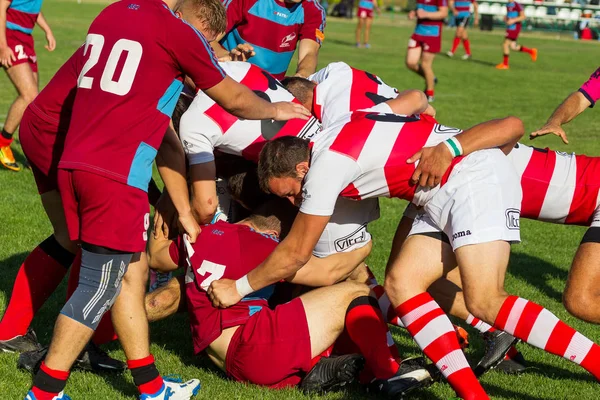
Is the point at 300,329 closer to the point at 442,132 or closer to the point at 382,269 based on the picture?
the point at 442,132

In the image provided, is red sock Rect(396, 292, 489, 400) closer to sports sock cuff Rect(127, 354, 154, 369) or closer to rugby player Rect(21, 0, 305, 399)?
sports sock cuff Rect(127, 354, 154, 369)

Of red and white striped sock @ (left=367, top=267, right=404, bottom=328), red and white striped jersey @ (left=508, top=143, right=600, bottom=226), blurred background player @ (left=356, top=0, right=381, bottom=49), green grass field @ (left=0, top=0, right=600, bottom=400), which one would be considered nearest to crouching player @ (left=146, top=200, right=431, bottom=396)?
green grass field @ (left=0, top=0, right=600, bottom=400)

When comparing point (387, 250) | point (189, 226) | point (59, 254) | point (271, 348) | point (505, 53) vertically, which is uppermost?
point (189, 226)

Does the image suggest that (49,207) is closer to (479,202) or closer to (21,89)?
(479,202)

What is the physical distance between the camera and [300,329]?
166 inches

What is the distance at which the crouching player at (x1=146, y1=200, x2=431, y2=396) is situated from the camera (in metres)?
4.17

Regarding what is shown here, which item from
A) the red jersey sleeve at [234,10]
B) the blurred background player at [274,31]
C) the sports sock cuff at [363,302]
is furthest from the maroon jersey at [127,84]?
the red jersey sleeve at [234,10]

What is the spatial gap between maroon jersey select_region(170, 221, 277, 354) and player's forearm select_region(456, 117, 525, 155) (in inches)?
44.1

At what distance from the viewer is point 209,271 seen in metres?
4.37

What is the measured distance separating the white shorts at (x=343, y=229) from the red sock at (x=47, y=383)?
158 cm

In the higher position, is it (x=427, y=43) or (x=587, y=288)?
(x=587, y=288)

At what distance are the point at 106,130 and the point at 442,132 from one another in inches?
63.2

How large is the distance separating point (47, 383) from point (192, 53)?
1524 mm

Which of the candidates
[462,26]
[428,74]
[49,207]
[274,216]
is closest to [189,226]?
[274,216]
